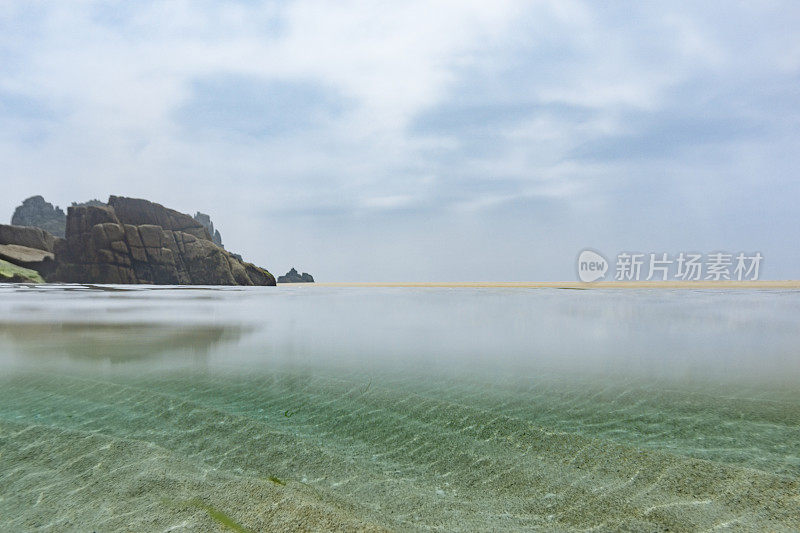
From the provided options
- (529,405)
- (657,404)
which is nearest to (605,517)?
(529,405)

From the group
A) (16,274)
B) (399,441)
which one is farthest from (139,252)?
(399,441)

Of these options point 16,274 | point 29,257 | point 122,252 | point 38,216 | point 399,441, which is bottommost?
point 16,274

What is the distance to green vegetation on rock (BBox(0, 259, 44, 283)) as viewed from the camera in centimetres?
9542

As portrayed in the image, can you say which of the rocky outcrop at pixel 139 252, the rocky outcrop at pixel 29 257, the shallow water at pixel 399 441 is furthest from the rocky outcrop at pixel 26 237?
the shallow water at pixel 399 441

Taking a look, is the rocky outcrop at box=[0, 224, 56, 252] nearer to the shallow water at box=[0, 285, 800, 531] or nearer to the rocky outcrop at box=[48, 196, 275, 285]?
the rocky outcrop at box=[48, 196, 275, 285]

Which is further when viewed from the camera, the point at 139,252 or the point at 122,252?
the point at 139,252

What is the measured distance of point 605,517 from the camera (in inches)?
116

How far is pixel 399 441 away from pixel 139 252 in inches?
5010

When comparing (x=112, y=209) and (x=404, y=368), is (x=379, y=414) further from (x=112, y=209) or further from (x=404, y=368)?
(x=112, y=209)

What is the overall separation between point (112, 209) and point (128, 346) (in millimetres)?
128741

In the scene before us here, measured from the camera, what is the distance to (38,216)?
611ft

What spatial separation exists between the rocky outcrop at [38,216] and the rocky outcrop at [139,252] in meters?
95.6

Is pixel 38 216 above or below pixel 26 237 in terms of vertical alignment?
above

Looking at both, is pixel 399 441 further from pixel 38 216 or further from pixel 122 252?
pixel 38 216
